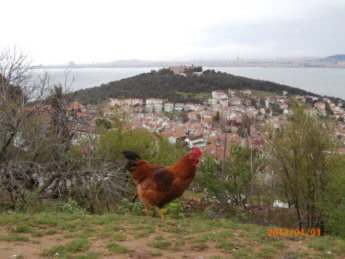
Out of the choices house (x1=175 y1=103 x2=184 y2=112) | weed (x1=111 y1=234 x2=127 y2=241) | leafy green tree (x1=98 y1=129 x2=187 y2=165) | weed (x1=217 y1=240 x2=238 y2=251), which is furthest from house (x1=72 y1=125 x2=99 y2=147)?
house (x1=175 y1=103 x2=184 y2=112)

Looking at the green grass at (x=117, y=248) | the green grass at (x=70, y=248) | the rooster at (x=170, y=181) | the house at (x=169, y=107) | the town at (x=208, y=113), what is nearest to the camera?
the green grass at (x=70, y=248)

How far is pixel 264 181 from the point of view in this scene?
14164 millimetres

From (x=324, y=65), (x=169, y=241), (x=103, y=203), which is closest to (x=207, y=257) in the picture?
(x=169, y=241)

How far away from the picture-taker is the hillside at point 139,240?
4.22 m

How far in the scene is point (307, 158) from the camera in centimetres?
1106

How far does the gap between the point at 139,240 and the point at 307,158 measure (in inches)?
324

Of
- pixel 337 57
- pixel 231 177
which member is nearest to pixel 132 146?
pixel 231 177

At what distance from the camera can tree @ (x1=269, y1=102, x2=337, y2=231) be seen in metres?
11.0

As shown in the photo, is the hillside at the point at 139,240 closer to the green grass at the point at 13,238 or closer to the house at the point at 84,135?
the green grass at the point at 13,238

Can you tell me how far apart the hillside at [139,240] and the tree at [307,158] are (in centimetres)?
598

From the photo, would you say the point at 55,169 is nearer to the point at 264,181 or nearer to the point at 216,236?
the point at 216,236

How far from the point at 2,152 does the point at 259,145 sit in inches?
448

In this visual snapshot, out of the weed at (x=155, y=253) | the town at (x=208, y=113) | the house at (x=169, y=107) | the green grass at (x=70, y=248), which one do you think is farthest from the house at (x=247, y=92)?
the green grass at (x=70, y=248)

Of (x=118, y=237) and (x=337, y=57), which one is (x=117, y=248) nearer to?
(x=118, y=237)
